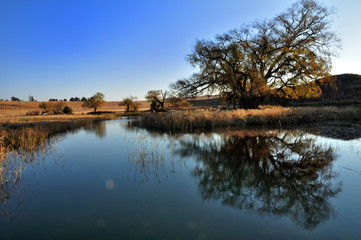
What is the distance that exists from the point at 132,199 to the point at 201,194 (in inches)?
57.9

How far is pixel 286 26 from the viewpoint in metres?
19.2

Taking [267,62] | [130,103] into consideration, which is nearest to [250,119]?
[267,62]

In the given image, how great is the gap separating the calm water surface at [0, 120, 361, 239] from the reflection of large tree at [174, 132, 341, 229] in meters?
0.02

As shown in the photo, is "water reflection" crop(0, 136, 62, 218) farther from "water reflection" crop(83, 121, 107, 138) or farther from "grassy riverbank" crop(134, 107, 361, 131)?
"grassy riverbank" crop(134, 107, 361, 131)

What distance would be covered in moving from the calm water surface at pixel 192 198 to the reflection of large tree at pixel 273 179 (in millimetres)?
19

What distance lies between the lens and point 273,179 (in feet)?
16.3

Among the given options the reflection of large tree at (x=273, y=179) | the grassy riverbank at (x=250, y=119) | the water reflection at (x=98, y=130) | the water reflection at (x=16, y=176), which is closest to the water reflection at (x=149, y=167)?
the reflection of large tree at (x=273, y=179)

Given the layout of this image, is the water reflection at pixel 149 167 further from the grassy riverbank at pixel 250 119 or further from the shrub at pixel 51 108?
the shrub at pixel 51 108

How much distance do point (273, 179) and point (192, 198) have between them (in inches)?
84.0

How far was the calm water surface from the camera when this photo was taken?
3148mm

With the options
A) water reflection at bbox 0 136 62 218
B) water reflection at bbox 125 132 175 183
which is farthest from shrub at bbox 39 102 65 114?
water reflection at bbox 125 132 175 183

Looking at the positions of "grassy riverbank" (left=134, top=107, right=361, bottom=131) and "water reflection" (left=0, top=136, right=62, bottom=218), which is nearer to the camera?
"water reflection" (left=0, top=136, right=62, bottom=218)

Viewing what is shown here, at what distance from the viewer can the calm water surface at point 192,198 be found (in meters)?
3.15

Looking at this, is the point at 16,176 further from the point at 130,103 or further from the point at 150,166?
the point at 130,103
